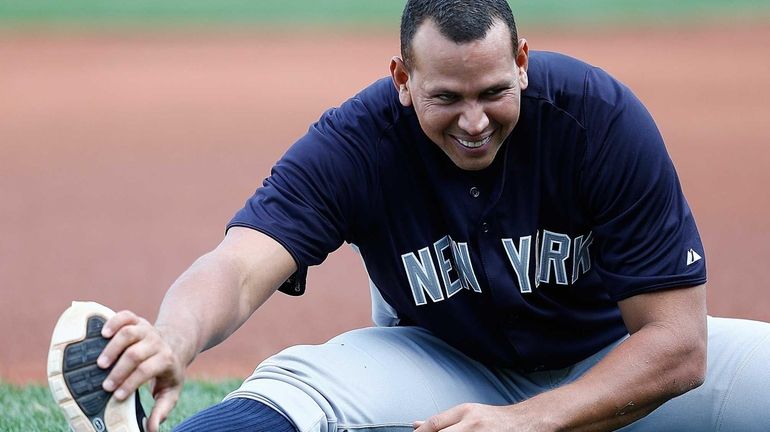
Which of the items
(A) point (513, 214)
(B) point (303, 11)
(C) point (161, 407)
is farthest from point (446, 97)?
(B) point (303, 11)

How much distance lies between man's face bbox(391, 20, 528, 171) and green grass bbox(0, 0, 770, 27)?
1402cm

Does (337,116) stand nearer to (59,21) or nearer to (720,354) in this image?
(720,354)

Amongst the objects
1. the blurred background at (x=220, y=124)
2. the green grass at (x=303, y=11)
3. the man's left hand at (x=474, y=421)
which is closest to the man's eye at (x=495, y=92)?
the man's left hand at (x=474, y=421)

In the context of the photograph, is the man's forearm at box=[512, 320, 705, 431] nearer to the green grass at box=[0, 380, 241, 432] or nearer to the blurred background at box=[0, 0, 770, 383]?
the green grass at box=[0, 380, 241, 432]

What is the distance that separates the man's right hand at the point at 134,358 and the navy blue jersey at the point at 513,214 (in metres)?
0.63

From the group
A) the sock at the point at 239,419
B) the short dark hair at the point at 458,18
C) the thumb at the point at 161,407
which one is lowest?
the sock at the point at 239,419

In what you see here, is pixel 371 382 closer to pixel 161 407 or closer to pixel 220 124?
pixel 161 407

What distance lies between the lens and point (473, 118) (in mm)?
2689

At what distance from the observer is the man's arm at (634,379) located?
262 centimetres

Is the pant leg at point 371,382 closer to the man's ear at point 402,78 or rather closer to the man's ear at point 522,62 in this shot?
the man's ear at point 402,78

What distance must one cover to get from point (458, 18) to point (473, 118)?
0.72 feet

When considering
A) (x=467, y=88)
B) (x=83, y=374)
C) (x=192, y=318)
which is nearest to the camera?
(x=83, y=374)

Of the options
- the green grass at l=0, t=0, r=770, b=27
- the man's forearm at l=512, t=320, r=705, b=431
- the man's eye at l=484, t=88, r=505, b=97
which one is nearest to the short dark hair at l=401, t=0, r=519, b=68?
the man's eye at l=484, t=88, r=505, b=97

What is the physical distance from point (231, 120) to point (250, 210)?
366 inches
